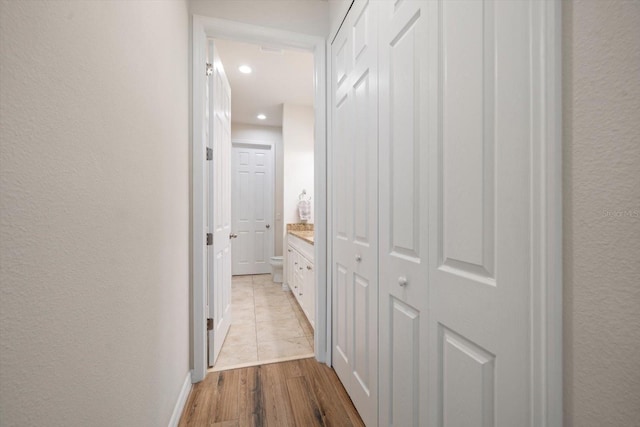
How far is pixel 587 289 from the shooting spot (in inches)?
19.5

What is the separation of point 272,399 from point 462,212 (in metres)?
1.53

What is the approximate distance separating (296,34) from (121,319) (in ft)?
6.50

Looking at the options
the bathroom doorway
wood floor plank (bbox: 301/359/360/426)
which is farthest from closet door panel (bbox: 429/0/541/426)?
the bathroom doorway

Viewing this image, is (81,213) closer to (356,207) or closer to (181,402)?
(356,207)

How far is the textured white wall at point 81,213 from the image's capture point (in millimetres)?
465

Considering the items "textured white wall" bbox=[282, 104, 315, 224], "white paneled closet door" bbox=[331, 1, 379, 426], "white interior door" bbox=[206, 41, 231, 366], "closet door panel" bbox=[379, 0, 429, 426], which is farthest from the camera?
"textured white wall" bbox=[282, 104, 315, 224]

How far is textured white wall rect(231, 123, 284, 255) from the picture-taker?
191 inches

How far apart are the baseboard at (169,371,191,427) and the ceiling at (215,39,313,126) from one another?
2443mm

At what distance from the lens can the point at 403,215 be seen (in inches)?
41.1

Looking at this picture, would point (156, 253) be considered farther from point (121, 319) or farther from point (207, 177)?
point (207, 177)

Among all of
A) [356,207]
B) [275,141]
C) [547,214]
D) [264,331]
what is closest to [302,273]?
[264,331]

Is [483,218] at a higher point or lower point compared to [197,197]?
lower

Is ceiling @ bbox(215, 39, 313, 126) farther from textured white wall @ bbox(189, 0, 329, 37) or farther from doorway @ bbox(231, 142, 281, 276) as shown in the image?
doorway @ bbox(231, 142, 281, 276)

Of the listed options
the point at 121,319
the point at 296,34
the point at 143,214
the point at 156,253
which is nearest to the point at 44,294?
the point at 121,319
